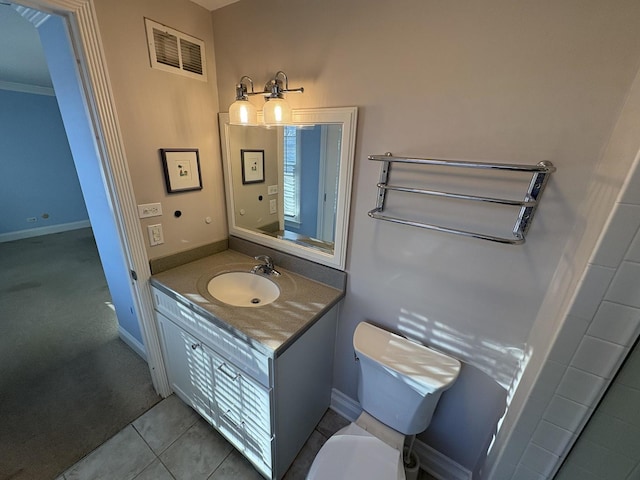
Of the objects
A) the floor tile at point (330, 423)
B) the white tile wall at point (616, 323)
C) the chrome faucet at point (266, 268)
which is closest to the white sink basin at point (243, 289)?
the chrome faucet at point (266, 268)

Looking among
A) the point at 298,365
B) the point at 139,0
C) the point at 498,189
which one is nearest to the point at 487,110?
the point at 498,189

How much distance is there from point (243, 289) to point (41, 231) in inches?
206

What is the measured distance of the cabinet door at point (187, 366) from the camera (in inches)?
52.5

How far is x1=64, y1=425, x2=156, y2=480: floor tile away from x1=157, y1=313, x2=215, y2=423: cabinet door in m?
0.29

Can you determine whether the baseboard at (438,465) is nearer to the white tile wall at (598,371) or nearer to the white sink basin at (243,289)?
the white tile wall at (598,371)

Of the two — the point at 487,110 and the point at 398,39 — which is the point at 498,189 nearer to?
the point at 487,110

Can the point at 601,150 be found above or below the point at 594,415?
above

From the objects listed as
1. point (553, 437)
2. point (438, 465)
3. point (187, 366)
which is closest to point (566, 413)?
point (553, 437)

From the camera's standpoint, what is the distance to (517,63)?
0.79 meters

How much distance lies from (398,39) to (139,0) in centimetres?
118

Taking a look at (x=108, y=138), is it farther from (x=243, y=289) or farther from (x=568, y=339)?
(x=568, y=339)

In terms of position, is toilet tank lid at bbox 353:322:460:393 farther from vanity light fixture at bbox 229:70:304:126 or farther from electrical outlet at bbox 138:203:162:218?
electrical outlet at bbox 138:203:162:218

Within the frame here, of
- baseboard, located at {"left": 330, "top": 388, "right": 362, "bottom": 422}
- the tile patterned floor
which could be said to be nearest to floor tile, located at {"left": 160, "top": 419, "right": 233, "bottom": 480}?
the tile patterned floor

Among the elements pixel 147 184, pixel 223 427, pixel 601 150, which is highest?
pixel 601 150
